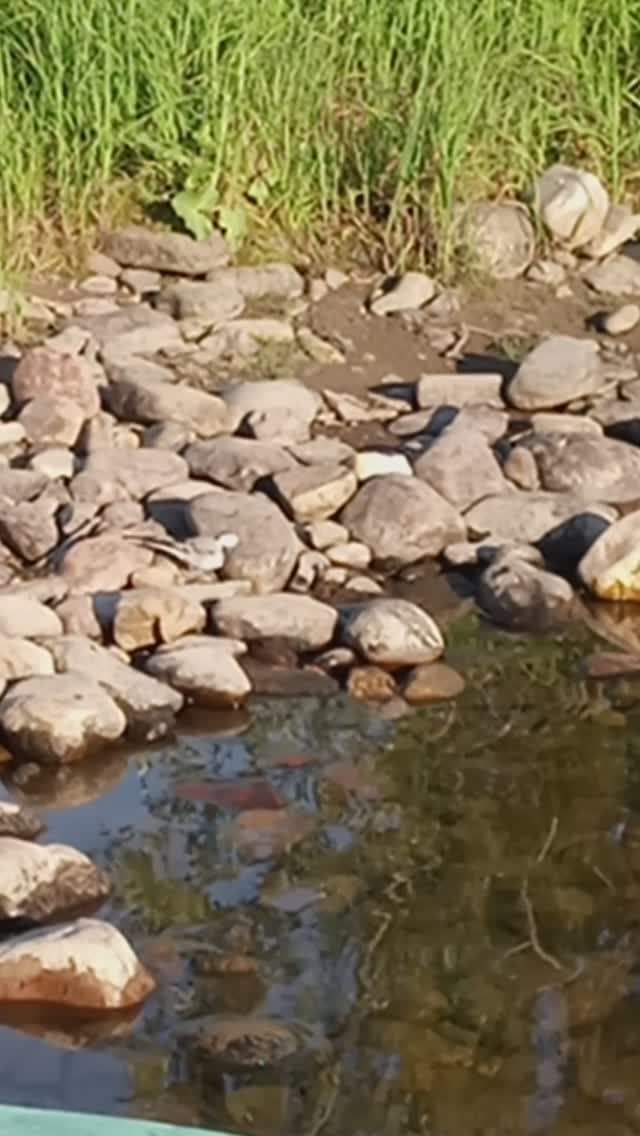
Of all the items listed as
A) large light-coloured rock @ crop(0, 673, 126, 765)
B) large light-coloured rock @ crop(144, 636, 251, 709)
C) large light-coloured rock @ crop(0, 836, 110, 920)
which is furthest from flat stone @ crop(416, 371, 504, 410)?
large light-coloured rock @ crop(0, 836, 110, 920)

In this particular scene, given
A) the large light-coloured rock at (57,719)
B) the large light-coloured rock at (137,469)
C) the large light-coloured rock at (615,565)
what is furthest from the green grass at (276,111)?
the large light-coloured rock at (57,719)

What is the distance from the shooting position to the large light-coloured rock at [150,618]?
181 inches

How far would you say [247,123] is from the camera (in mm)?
6332

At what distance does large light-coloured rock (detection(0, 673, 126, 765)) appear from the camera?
4.12 m

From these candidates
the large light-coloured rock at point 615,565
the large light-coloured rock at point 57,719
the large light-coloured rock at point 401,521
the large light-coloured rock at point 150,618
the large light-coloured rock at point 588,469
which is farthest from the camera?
the large light-coloured rock at point 588,469

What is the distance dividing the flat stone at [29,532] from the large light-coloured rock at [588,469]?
3.74 ft

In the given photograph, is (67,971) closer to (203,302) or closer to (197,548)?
(197,548)

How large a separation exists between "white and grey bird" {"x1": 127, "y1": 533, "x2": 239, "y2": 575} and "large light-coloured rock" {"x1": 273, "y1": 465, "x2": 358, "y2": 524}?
10.1 inches

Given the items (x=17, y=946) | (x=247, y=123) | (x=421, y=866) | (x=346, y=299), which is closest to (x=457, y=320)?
(x=346, y=299)

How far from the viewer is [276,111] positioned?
20.7 feet

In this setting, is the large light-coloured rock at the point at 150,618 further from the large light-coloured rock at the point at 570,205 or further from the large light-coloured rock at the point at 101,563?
the large light-coloured rock at the point at 570,205

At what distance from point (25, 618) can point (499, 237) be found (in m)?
2.45

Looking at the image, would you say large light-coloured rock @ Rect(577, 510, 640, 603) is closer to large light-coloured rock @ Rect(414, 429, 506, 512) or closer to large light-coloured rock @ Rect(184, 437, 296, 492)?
large light-coloured rock @ Rect(414, 429, 506, 512)

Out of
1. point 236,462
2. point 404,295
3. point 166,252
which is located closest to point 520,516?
point 236,462
